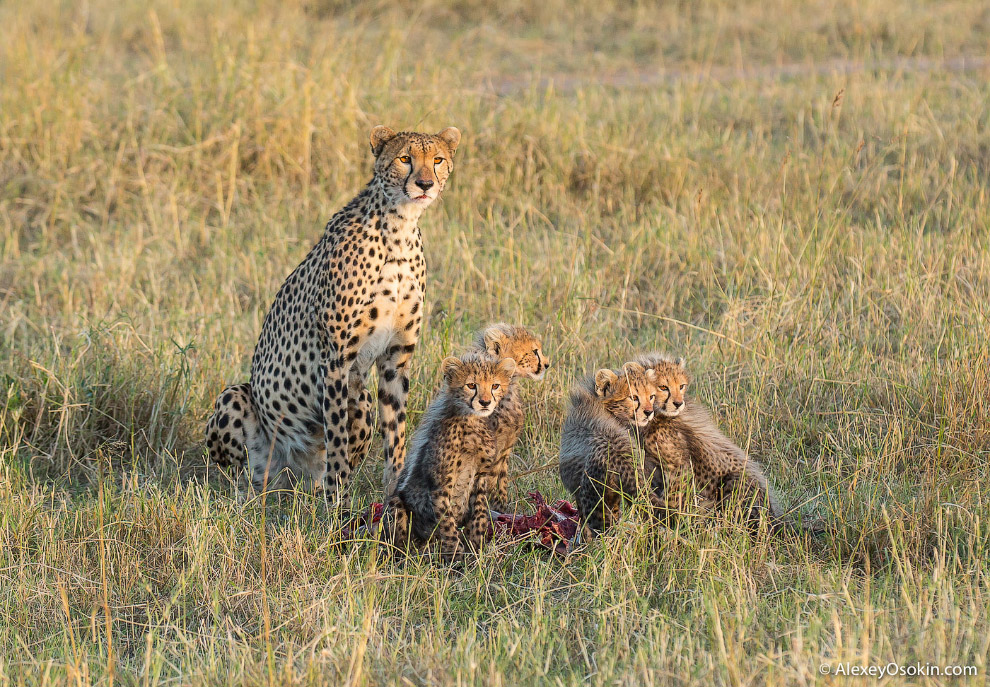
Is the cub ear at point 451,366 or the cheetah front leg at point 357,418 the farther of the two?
the cheetah front leg at point 357,418

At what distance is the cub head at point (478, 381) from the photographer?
318cm

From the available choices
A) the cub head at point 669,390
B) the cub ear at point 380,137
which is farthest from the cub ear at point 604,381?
the cub ear at point 380,137

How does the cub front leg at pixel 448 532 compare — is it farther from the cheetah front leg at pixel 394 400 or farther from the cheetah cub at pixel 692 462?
the cheetah front leg at pixel 394 400

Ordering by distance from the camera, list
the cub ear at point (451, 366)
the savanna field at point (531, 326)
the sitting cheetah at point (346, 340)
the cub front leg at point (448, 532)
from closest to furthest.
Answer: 1. the savanna field at point (531, 326)
2. the cub front leg at point (448, 532)
3. the cub ear at point (451, 366)
4. the sitting cheetah at point (346, 340)

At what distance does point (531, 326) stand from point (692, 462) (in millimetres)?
1564

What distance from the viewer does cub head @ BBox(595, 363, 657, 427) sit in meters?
3.29

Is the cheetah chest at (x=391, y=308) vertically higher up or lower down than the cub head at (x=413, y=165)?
lower down


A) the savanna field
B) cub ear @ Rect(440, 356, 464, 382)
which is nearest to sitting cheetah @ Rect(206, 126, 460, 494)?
the savanna field

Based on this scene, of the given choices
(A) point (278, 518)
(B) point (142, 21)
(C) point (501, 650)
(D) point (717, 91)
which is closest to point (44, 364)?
(A) point (278, 518)

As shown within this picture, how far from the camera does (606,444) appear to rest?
321 cm

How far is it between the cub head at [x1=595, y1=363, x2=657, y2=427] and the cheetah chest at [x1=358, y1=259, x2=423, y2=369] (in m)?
0.73

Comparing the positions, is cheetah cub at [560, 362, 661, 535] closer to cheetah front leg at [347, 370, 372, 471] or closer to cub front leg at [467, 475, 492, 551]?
cub front leg at [467, 475, 492, 551]

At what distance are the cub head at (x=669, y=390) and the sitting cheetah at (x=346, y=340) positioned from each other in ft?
2.84

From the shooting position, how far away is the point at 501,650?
2.69m
